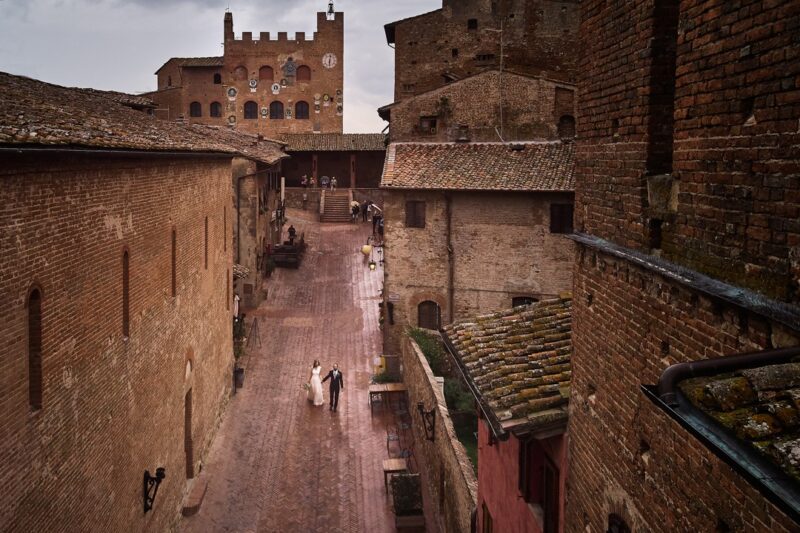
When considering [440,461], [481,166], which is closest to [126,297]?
[440,461]

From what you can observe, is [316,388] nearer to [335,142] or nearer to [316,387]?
[316,387]

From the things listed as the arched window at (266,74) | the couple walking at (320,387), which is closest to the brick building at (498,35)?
the couple walking at (320,387)

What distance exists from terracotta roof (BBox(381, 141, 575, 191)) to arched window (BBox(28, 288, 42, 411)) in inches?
598

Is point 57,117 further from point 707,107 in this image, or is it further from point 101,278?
point 707,107

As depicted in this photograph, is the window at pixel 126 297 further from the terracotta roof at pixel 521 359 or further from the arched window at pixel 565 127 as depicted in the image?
the arched window at pixel 565 127

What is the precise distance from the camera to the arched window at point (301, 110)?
60875 mm

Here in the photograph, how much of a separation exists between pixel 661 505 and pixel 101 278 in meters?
7.53

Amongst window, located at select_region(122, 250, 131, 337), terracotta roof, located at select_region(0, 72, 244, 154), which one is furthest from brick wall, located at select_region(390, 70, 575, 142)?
window, located at select_region(122, 250, 131, 337)

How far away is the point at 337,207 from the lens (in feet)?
154

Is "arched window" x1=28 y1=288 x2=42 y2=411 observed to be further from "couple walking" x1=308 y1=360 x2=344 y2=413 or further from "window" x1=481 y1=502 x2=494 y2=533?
"couple walking" x1=308 y1=360 x2=344 y2=413

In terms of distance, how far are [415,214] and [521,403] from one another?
16.0 meters

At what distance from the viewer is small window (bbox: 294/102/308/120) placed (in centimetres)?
6088

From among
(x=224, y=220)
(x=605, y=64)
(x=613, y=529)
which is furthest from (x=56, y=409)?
(x=224, y=220)

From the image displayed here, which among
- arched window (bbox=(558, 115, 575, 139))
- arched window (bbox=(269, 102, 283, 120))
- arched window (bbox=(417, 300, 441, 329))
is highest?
arched window (bbox=(269, 102, 283, 120))
